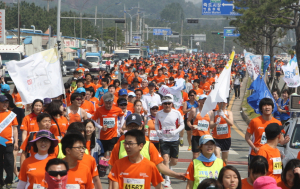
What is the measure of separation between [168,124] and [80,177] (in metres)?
→ 3.92

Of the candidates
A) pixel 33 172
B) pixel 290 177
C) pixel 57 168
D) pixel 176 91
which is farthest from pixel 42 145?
pixel 176 91

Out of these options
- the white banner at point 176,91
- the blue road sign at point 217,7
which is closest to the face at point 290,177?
the white banner at point 176,91

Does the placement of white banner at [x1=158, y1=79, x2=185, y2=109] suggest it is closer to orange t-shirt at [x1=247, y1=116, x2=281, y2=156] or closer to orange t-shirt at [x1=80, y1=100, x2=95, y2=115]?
orange t-shirt at [x1=80, y1=100, x2=95, y2=115]

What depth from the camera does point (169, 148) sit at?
8953 millimetres

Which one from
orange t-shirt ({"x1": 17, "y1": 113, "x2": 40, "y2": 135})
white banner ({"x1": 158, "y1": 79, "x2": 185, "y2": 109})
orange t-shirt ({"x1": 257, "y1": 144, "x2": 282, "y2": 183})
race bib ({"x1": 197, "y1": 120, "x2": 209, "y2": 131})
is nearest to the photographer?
orange t-shirt ({"x1": 257, "y1": 144, "x2": 282, "y2": 183})

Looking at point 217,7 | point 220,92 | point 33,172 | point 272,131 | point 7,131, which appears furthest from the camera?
point 217,7

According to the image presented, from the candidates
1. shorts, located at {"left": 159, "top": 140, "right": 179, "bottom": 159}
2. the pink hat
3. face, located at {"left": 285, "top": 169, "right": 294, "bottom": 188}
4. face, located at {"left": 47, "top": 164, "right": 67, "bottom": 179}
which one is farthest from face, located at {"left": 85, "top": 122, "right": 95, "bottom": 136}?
the pink hat

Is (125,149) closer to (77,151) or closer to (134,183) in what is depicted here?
(134,183)

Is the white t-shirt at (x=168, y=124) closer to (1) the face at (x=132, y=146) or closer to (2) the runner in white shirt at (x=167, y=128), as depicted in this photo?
(2) the runner in white shirt at (x=167, y=128)

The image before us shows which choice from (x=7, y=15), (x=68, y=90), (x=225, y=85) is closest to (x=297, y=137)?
(x=225, y=85)

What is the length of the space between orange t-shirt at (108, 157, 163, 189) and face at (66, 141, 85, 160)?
0.39 meters

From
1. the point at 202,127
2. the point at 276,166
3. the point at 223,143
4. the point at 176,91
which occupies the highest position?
the point at 176,91

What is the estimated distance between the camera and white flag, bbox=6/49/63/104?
8.52 metres

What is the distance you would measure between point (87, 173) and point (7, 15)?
7242 centimetres
